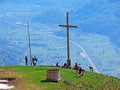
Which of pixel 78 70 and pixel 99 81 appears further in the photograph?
pixel 78 70

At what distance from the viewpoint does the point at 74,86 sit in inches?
1781

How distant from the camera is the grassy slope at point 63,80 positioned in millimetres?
44469

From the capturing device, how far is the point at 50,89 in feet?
141

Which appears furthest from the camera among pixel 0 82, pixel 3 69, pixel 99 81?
pixel 3 69

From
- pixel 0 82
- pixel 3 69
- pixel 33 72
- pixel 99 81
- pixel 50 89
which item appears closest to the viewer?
pixel 50 89

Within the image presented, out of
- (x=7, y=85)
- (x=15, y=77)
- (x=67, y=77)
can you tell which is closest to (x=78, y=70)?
(x=67, y=77)

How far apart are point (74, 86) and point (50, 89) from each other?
10.7 feet

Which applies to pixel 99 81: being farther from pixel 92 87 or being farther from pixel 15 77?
pixel 15 77

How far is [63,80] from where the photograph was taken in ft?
156

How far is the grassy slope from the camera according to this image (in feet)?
146

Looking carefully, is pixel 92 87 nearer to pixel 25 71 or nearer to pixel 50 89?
pixel 50 89

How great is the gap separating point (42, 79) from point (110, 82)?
797 centimetres

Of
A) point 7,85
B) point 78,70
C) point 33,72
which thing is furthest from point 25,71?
point 7,85

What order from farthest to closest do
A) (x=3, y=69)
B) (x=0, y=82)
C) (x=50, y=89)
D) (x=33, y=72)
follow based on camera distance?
(x=3, y=69) < (x=33, y=72) < (x=0, y=82) < (x=50, y=89)
